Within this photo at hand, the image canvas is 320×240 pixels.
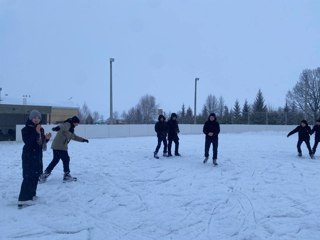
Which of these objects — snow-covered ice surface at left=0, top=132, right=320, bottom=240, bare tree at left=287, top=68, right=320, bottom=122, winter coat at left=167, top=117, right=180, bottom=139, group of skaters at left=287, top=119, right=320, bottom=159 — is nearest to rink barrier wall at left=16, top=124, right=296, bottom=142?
winter coat at left=167, top=117, right=180, bottom=139

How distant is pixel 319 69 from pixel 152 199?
211ft

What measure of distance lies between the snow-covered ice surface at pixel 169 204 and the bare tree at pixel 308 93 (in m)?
54.2

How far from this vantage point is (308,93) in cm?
6400

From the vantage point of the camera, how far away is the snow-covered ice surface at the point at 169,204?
226 inches

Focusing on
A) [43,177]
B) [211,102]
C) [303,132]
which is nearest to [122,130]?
[303,132]

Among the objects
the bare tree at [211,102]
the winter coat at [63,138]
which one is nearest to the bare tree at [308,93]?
the bare tree at [211,102]

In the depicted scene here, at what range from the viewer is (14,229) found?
576 cm

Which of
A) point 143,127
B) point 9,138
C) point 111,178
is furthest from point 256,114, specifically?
point 111,178

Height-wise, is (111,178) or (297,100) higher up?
(297,100)

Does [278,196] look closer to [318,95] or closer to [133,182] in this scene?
[133,182]

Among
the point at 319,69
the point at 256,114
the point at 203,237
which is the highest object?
the point at 319,69

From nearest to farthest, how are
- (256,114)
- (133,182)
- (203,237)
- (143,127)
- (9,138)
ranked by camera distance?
(203,237)
(133,182)
(9,138)
(143,127)
(256,114)

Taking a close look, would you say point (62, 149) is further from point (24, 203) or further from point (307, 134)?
point (307, 134)

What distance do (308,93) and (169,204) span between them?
61.9 metres
